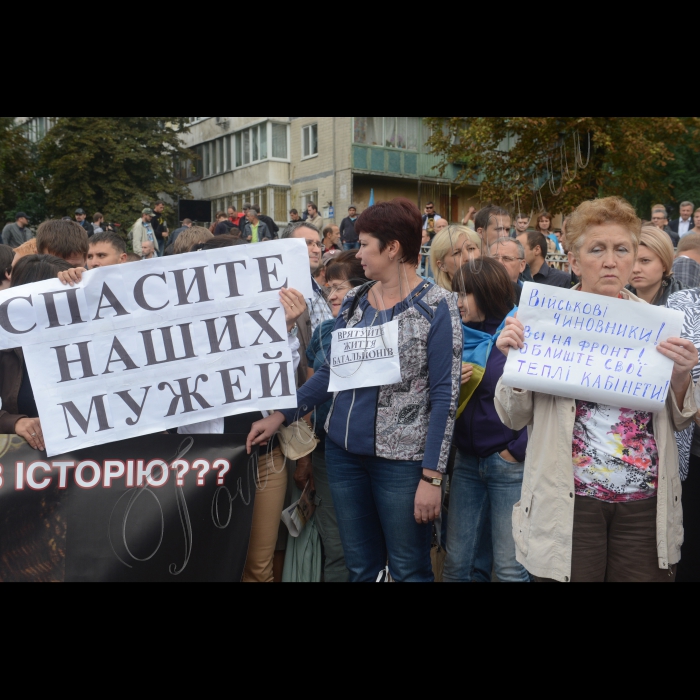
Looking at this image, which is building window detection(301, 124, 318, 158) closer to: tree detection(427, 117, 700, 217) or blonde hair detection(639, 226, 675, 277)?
tree detection(427, 117, 700, 217)

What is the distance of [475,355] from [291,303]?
0.89 meters

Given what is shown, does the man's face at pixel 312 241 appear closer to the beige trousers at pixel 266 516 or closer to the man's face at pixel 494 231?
the man's face at pixel 494 231

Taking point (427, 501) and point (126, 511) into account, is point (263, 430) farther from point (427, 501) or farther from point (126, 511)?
point (427, 501)

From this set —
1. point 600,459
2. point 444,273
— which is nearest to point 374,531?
point 600,459

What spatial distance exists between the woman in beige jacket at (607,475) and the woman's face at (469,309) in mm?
978

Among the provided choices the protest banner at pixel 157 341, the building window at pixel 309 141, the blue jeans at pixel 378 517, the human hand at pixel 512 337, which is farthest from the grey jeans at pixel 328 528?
the building window at pixel 309 141

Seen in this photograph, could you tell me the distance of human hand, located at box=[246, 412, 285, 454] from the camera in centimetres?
337

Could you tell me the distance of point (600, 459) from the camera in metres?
2.47

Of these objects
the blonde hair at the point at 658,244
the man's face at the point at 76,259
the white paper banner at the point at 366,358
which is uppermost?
the blonde hair at the point at 658,244

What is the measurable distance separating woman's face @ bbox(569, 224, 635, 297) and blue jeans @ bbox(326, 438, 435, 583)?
103cm

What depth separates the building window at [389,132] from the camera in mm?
33188

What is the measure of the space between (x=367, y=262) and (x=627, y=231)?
3.48 feet

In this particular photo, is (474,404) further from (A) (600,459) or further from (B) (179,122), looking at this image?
(B) (179,122)

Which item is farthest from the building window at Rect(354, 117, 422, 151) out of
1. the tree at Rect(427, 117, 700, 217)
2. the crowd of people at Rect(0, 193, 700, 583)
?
the crowd of people at Rect(0, 193, 700, 583)
